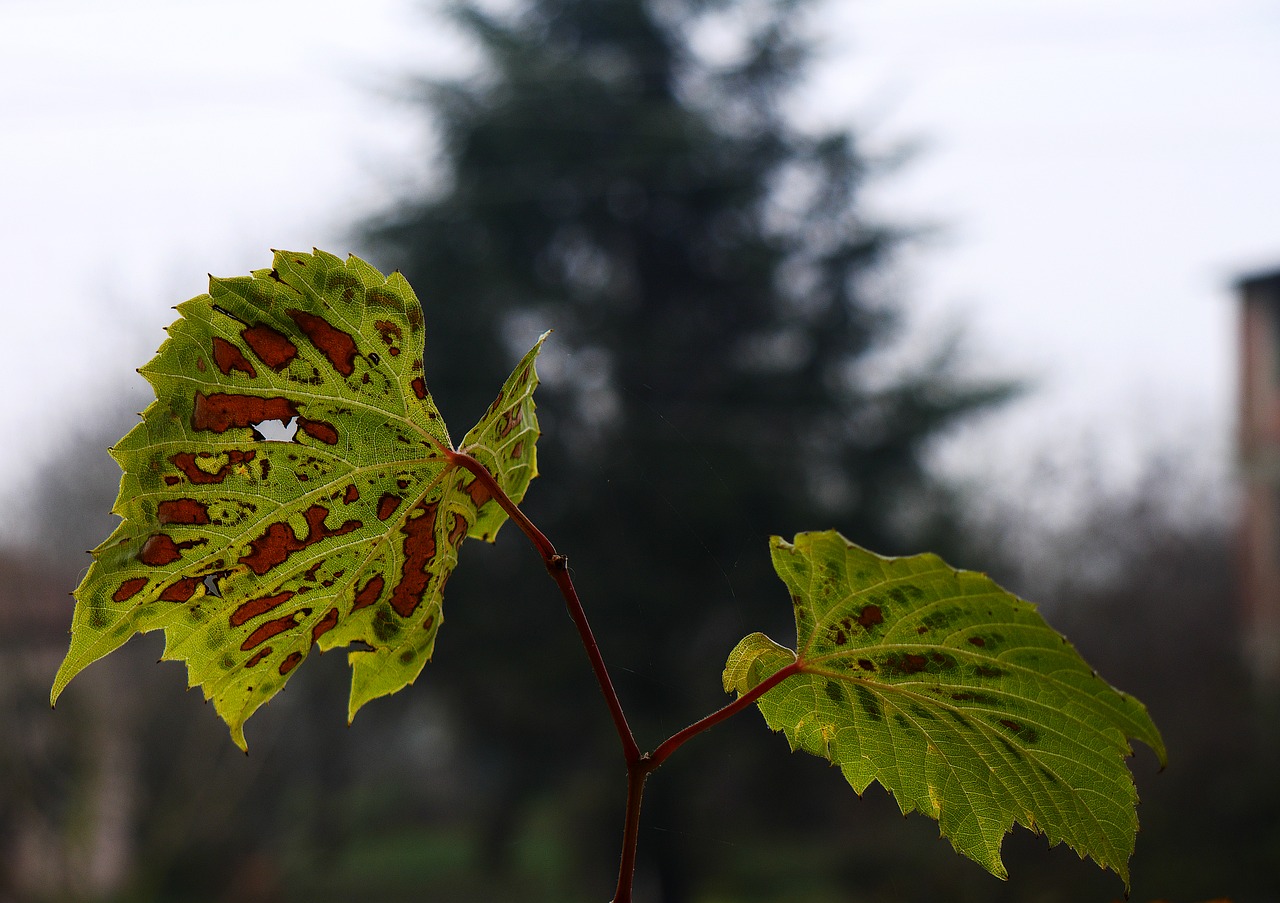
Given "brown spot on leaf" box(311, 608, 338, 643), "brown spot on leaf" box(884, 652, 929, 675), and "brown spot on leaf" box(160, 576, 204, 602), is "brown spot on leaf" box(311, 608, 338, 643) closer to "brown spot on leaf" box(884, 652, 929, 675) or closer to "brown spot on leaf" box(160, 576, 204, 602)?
"brown spot on leaf" box(160, 576, 204, 602)

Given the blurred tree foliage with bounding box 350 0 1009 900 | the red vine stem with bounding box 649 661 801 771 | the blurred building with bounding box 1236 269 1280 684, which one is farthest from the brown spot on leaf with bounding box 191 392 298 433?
the blurred building with bounding box 1236 269 1280 684

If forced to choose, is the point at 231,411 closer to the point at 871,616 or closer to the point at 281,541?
the point at 281,541

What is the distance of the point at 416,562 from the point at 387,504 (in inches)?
0.7

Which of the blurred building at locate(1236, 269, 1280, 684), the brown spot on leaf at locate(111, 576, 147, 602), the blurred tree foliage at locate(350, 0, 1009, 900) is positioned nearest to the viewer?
the brown spot on leaf at locate(111, 576, 147, 602)

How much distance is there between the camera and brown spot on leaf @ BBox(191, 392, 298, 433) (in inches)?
8.3

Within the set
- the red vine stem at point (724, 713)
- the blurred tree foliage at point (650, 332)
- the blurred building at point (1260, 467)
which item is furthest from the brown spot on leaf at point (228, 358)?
the blurred building at point (1260, 467)

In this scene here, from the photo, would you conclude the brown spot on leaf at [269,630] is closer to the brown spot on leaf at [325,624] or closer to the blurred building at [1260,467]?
the brown spot on leaf at [325,624]

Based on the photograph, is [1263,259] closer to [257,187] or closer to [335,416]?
[257,187]

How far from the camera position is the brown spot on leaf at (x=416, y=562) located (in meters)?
0.24

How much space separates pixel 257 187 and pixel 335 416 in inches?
119

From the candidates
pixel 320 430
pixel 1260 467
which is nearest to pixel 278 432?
pixel 320 430

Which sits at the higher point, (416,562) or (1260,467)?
(1260,467)

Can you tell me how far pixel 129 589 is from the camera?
8.0 inches

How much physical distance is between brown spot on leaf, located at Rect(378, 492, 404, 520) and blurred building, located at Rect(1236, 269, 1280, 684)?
3.90 meters
